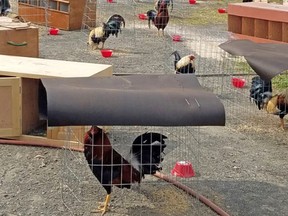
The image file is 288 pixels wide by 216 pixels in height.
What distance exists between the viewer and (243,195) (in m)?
5.56

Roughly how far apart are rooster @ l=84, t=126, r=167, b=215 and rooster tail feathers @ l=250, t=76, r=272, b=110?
3200mm

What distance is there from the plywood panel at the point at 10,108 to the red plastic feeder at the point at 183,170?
1999mm

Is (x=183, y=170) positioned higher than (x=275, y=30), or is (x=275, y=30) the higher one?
(x=275, y=30)

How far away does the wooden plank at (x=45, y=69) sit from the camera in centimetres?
668

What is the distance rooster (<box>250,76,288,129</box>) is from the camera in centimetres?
756

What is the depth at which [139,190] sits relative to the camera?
5.52m

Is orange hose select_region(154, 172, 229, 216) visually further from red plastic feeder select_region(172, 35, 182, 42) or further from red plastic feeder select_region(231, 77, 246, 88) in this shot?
red plastic feeder select_region(172, 35, 182, 42)

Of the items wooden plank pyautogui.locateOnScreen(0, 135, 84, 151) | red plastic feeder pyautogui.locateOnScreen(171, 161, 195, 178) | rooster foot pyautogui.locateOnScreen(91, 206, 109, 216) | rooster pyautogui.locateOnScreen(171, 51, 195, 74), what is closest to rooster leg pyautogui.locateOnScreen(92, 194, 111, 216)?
rooster foot pyautogui.locateOnScreen(91, 206, 109, 216)

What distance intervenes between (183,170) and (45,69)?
2192mm

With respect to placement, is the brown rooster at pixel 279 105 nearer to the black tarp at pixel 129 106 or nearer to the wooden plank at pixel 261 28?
the black tarp at pixel 129 106

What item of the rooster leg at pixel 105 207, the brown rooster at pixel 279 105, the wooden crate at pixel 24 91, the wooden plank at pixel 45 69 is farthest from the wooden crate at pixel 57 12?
the rooster leg at pixel 105 207

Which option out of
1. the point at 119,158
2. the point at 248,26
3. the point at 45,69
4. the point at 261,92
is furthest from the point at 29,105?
the point at 248,26

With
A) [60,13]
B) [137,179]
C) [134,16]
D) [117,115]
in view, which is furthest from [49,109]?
[134,16]

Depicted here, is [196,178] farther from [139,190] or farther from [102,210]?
[102,210]
